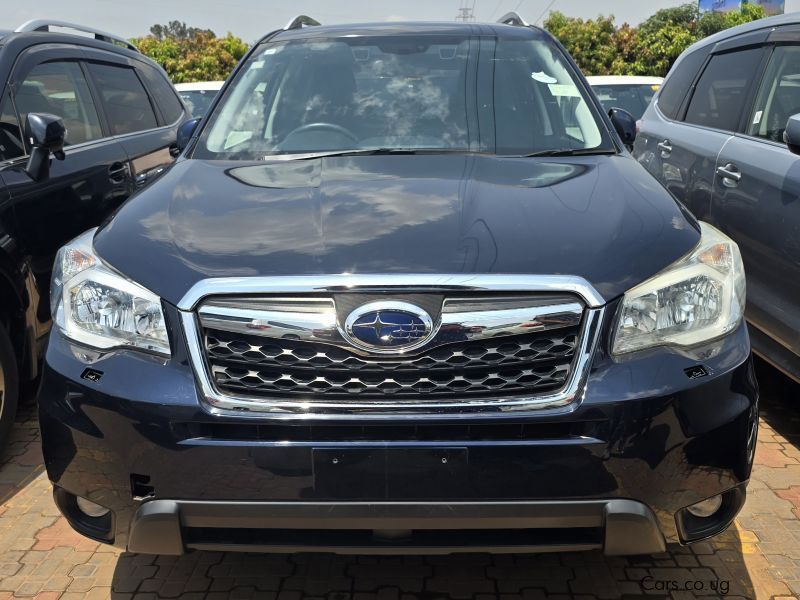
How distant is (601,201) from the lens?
267cm

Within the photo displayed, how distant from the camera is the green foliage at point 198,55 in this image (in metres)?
36.1

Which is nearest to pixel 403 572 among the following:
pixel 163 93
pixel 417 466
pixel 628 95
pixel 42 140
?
pixel 417 466

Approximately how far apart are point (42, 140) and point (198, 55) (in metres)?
36.8

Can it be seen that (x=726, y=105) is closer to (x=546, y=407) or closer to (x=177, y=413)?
(x=546, y=407)

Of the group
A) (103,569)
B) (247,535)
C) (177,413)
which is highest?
(177,413)

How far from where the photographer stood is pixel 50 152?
4.18 meters

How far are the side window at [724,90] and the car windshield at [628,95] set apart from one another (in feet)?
18.3

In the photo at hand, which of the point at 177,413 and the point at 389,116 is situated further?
the point at 389,116

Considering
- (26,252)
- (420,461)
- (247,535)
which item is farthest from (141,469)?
(26,252)

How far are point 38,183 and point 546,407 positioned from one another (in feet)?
9.68

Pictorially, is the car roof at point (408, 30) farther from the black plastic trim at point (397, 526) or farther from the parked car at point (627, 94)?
the parked car at point (627, 94)

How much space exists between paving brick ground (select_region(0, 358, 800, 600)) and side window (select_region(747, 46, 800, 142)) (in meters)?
2.10

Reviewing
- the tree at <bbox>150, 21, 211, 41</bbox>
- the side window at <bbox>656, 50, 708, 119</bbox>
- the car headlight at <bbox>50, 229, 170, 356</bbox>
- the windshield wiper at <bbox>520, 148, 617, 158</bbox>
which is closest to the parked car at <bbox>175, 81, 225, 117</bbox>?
the side window at <bbox>656, 50, 708, 119</bbox>

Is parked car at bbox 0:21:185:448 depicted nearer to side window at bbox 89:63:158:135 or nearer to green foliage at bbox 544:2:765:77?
side window at bbox 89:63:158:135
